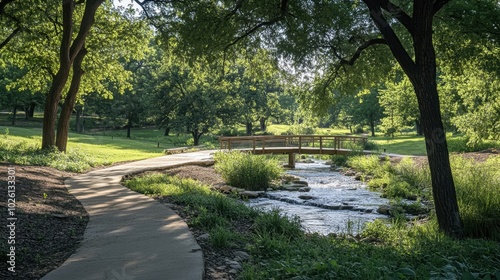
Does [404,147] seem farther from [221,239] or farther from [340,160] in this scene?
[221,239]

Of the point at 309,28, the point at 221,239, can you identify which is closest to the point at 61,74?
the point at 309,28

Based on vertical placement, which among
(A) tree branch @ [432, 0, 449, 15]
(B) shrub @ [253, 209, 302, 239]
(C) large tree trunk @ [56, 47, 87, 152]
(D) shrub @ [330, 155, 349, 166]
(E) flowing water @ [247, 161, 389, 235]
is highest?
(A) tree branch @ [432, 0, 449, 15]

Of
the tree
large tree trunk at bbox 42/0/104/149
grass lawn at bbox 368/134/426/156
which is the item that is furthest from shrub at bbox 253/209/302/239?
grass lawn at bbox 368/134/426/156

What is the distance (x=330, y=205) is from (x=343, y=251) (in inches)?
277

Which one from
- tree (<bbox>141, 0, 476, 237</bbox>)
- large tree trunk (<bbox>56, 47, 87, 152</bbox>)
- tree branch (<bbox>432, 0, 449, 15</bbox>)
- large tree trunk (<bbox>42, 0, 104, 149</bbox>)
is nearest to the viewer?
tree branch (<bbox>432, 0, 449, 15</bbox>)

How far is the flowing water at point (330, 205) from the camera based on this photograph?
10.4m

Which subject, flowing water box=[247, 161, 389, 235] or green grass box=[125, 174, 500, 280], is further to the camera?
flowing water box=[247, 161, 389, 235]

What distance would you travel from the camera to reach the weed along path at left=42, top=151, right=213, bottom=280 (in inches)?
198

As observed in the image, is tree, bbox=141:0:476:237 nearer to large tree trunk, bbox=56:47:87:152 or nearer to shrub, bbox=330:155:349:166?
large tree trunk, bbox=56:47:87:152

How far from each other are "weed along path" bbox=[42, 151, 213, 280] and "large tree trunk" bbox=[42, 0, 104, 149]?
10094 millimetres

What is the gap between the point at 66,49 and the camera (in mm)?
18250

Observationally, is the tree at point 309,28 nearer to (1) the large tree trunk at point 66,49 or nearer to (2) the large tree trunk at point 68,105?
(1) the large tree trunk at point 66,49

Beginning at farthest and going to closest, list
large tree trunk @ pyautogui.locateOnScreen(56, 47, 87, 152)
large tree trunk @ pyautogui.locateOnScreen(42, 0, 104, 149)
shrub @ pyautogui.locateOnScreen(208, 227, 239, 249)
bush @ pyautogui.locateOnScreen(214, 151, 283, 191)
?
large tree trunk @ pyautogui.locateOnScreen(56, 47, 87, 152)
large tree trunk @ pyautogui.locateOnScreen(42, 0, 104, 149)
bush @ pyautogui.locateOnScreen(214, 151, 283, 191)
shrub @ pyautogui.locateOnScreen(208, 227, 239, 249)

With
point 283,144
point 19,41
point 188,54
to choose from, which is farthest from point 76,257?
point 283,144
